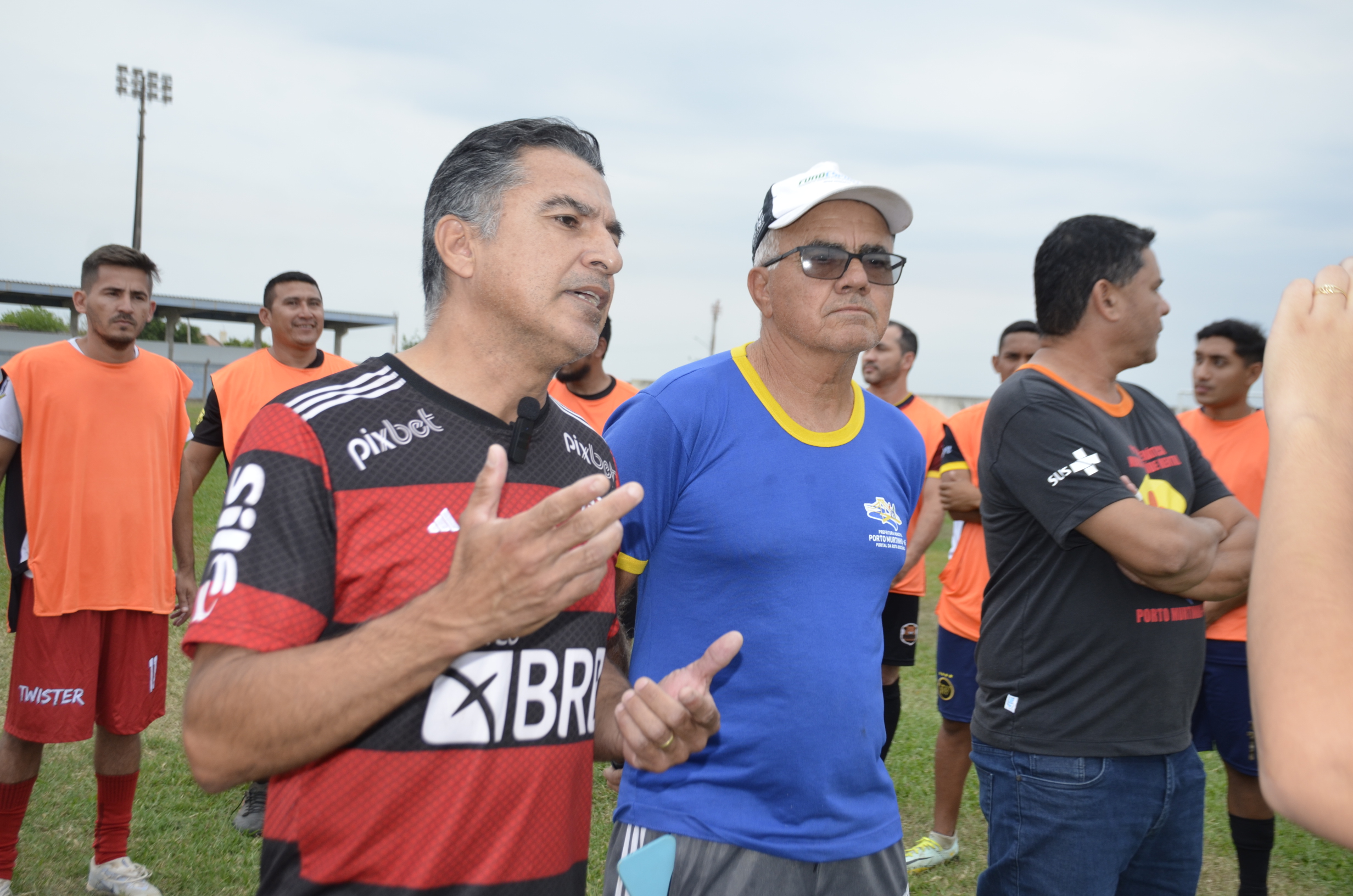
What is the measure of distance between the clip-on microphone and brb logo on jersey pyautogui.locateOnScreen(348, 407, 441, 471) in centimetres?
16

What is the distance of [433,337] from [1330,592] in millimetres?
1661

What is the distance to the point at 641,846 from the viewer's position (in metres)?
2.24

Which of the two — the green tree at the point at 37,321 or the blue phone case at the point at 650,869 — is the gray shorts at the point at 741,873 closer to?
the blue phone case at the point at 650,869

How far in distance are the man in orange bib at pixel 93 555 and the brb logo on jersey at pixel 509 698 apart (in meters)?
3.68

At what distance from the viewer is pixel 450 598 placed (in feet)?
4.82

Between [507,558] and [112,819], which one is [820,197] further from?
[112,819]

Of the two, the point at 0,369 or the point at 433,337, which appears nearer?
the point at 433,337

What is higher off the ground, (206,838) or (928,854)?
(928,854)

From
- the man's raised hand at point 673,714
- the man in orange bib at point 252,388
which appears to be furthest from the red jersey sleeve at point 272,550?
the man in orange bib at point 252,388

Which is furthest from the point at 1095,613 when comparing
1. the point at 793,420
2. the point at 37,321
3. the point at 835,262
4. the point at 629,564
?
the point at 37,321

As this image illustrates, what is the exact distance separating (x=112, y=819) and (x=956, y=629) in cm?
455

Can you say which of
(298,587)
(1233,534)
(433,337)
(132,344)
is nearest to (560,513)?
(298,587)

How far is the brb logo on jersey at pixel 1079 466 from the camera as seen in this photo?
8.98 ft

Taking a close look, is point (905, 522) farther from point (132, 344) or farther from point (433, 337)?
point (132, 344)
